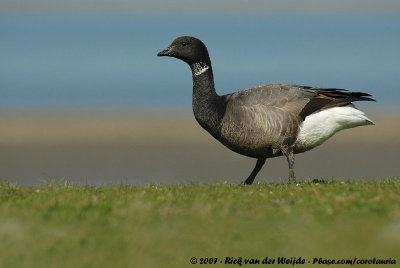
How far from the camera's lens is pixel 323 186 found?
13.4 metres

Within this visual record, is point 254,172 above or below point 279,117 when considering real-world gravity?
below

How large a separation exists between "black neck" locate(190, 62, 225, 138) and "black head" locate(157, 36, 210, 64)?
17cm

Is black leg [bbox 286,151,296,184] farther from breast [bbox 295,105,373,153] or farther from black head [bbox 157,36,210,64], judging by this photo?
black head [bbox 157,36,210,64]

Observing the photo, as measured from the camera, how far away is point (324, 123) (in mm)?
15055

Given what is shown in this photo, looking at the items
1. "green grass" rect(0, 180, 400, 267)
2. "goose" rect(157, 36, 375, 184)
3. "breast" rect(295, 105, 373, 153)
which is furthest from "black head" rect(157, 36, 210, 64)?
"green grass" rect(0, 180, 400, 267)

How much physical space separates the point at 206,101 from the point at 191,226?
6979 mm

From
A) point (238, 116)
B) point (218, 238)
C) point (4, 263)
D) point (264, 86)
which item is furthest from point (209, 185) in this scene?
point (4, 263)

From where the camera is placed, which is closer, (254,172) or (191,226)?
(191,226)

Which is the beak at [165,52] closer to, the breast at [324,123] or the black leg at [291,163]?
the breast at [324,123]

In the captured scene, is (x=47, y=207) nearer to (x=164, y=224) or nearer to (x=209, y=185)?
(x=164, y=224)

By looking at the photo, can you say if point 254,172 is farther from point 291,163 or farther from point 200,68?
point 200,68

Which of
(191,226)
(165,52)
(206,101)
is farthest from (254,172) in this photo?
(191,226)

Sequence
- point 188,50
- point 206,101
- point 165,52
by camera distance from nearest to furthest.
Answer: point 206,101, point 188,50, point 165,52

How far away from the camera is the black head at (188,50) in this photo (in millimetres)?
16312
